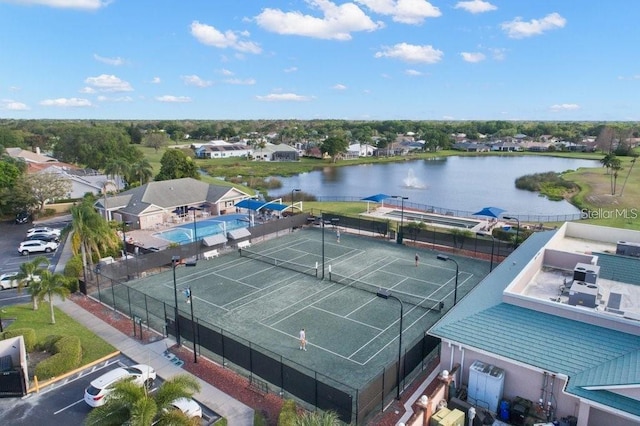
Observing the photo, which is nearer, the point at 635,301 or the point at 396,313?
the point at 635,301

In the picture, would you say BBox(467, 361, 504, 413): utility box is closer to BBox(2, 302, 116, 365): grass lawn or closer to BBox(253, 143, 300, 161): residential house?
BBox(2, 302, 116, 365): grass lawn

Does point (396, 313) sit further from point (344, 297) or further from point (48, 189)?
point (48, 189)

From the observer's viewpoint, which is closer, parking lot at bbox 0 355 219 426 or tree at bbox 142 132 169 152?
parking lot at bbox 0 355 219 426

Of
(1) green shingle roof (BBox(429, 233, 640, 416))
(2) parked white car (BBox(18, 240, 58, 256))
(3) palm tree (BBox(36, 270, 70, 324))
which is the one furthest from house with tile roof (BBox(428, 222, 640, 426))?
(2) parked white car (BBox(18, 240, 58, 256))

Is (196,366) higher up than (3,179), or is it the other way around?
(3,179)

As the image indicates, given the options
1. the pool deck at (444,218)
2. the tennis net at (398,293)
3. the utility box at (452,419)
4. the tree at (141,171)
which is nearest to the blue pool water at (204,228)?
the tennis net at (398,293)

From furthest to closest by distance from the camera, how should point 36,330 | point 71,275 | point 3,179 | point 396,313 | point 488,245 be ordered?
point 3,179, point 488,245, point 71,275, point 396,313, point 36,330

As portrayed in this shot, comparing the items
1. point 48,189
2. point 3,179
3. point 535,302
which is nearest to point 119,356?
point 535,302
